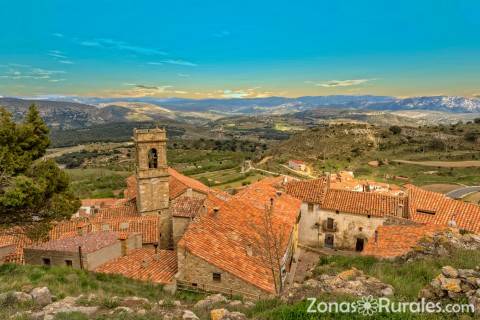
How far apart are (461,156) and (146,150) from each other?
72015mm

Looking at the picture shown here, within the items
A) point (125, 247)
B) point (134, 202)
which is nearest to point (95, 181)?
point (134, 202)

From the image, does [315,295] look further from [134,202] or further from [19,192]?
[134,202]

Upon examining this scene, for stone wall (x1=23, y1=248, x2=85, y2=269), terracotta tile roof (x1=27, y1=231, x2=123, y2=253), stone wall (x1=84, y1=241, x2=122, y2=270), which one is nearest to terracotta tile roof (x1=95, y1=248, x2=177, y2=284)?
stone wall (x1=84, y1=241, x2=122, y2=270)

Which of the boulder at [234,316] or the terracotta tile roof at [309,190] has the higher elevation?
the boulder at [234,316]

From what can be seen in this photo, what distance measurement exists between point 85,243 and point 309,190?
17.6 meters

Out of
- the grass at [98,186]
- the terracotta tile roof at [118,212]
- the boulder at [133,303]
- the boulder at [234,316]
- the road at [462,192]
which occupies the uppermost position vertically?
the boulder at [234,316]

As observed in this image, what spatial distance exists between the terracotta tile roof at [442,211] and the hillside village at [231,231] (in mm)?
63

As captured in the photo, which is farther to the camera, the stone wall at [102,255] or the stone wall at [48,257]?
the stone wall at [48,257]

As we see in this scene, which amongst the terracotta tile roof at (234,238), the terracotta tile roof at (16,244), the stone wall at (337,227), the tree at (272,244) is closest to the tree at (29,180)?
the terracotta tile roof at (16,244)

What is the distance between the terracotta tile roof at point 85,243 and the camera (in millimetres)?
17081

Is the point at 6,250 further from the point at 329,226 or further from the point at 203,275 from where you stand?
the point at 329,226

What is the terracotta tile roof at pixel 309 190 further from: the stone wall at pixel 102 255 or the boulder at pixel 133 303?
the boulder at pixel 133 303

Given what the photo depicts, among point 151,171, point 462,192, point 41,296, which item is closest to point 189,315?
point 41,296

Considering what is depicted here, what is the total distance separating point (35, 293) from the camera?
412 inches
